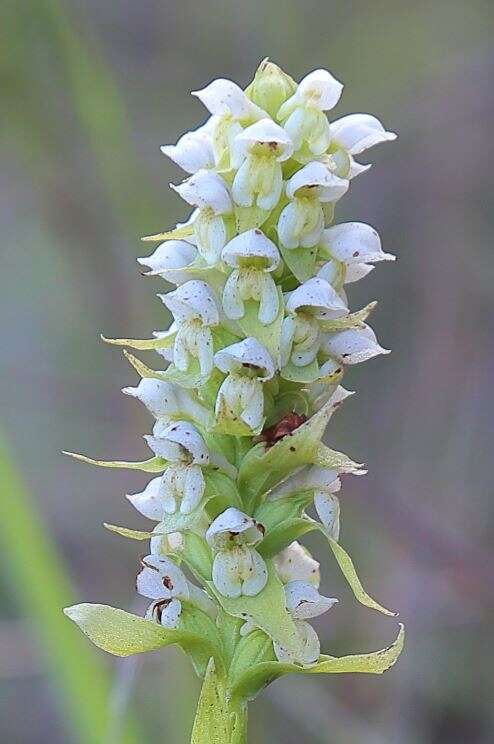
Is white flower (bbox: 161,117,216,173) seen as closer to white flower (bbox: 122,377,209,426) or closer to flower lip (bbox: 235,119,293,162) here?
flower lip (bbox: 235,119,293,162)

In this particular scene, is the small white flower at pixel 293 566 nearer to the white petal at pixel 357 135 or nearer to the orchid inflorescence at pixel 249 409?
the orchid inflorescence at pixel 249 409

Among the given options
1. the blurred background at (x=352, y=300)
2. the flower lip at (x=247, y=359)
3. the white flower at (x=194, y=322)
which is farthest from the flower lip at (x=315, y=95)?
the blurred background at (x=352, y=300)

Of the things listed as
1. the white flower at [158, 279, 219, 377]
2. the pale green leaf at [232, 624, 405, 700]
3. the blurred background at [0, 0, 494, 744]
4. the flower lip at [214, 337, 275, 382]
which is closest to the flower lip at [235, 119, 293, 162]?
the white flower at [158, 279, 219, 377]

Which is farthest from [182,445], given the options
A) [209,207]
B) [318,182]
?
[318,182]

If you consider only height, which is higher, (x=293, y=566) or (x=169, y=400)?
(x=169, y=400)

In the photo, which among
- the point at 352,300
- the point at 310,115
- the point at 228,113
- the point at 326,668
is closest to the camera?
the point at 326,668

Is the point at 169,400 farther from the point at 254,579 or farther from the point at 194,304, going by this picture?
the point at 254,579

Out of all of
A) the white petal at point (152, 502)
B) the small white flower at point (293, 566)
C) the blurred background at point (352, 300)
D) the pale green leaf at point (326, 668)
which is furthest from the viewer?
the blurred background at point (352, 300)

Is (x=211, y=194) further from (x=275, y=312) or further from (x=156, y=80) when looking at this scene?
(x=156, y=80)
